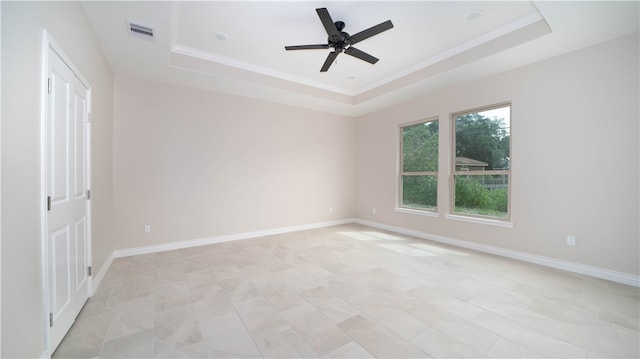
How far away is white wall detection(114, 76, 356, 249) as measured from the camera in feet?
13.2

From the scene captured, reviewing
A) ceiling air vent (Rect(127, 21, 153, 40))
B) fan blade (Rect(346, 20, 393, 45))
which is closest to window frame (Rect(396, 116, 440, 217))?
fan blade (Rect(346, 20, 393, 45))

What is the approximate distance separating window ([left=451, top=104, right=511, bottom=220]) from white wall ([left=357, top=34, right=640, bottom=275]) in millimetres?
181

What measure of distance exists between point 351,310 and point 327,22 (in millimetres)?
2843

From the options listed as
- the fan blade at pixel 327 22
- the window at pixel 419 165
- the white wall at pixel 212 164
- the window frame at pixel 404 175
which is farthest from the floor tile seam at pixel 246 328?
the window at pixel 419 165

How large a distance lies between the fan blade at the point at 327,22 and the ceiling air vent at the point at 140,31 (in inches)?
75.0

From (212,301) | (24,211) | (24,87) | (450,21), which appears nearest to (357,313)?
(212,301)

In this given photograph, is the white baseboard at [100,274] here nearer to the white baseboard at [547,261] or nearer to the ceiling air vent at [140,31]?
the ceiling air vent at [140,31]

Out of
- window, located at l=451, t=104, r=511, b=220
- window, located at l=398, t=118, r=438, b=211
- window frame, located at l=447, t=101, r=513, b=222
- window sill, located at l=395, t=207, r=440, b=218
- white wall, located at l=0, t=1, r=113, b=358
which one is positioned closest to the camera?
white wall, located at l=0, t=1, r=113, b=358

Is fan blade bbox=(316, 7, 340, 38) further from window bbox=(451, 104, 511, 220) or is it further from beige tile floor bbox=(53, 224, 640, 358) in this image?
window bbox=(451, 104, 511, 220)

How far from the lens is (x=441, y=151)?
485 centimetres

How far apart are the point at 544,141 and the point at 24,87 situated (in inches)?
206

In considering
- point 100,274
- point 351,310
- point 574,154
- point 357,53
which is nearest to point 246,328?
point 351,310

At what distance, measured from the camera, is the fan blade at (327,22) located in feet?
8.23

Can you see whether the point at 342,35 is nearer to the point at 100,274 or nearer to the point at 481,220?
the point at 481,220
